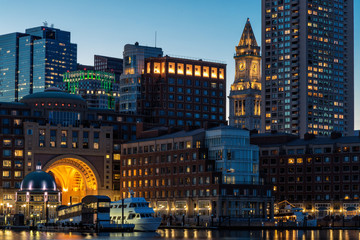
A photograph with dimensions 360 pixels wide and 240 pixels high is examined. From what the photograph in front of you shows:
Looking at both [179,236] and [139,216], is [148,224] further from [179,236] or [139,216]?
[179,236]

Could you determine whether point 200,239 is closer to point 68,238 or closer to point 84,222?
point 68,238

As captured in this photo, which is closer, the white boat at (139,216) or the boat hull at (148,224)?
the boat hull at (148,224)

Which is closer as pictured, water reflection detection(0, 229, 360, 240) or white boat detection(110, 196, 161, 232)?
water reflection detection(0, 229, 360, 240)

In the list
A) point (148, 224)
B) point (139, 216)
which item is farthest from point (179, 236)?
point (139, 216)

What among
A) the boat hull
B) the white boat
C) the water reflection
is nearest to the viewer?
the water reflection

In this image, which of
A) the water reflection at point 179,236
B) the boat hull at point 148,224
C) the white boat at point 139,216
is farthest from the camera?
the white boat at point 139,216

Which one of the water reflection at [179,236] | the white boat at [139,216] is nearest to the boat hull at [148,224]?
the white boat at [139,216]

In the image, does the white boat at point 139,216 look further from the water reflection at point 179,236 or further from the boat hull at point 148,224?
the water reflection at point 179,236

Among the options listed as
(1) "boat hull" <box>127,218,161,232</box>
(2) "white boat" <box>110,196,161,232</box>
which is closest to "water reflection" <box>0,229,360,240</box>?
(1) "boat hull" <box>127,218,161,232</box>

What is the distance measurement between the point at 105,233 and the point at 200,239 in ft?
109

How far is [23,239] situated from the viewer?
15112cm

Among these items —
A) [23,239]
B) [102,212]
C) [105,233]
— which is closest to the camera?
[23,239]

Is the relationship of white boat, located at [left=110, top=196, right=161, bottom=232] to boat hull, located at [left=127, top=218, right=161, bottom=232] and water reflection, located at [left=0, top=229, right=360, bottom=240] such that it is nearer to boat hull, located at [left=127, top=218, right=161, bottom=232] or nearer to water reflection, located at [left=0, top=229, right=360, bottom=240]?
boat hull, located at [left=127, top=218, right=161, bottom=232]

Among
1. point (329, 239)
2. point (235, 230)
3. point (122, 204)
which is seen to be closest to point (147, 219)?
point (122, 204)
